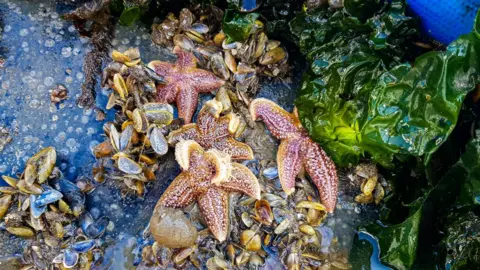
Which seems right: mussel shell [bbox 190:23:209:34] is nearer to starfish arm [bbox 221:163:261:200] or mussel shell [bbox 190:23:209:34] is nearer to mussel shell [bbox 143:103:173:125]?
mussel shell [bbox 143:103:173:125]

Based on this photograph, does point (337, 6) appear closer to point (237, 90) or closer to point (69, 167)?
point (237, 90)

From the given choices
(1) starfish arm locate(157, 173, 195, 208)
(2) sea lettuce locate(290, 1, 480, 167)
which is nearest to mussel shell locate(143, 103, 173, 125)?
(1) starfish arm locate(157, 173, 195, 208)

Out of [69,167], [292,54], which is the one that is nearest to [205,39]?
[292,54]

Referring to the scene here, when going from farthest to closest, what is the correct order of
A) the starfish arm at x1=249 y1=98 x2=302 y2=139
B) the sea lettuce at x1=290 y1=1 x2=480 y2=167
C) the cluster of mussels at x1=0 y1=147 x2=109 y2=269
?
the starfish arm at x1=249 y1=98 x2=302 y2=139 < the cluster of mussels at x1=0 y1=147 x2=109 y2=269 < the sea lettuce at x1=290 y1=1 x2=480 y2=167

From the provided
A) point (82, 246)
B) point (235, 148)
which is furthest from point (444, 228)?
point (82, 246)

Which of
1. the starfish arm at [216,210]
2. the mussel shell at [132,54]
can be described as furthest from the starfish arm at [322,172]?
the mussel shell at [132,54]

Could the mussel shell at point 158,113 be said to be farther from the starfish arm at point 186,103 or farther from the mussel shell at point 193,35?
the mussel shell at point 193,35
